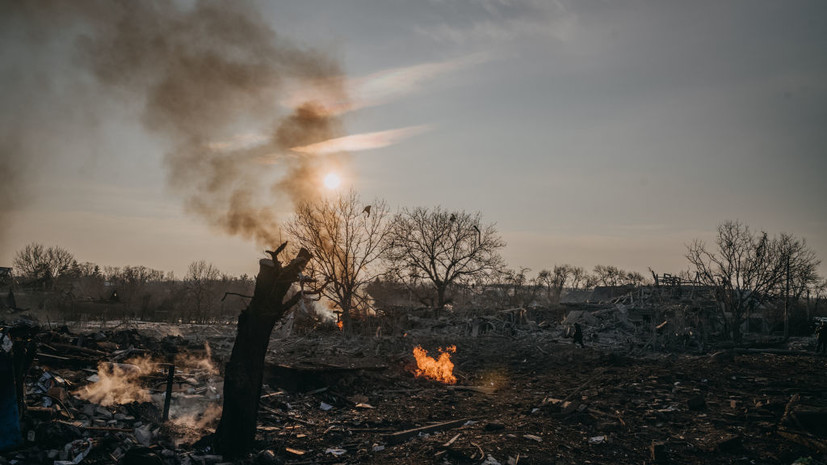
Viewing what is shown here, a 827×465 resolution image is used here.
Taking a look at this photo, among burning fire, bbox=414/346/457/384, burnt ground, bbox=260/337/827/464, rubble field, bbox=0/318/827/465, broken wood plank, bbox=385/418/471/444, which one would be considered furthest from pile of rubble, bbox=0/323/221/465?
burning fire, bbox=414/346/457/384

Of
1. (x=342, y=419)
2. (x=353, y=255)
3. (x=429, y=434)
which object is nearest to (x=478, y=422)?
(x=429, y=434)

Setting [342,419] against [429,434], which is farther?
[342,419]

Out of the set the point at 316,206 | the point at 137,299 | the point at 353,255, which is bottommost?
the point at 137,299

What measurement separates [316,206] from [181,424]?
19.8 m

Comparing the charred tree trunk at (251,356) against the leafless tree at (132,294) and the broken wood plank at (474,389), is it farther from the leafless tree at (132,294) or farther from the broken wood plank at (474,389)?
the leafless tree at (132,294)

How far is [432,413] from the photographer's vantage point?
10.1 m

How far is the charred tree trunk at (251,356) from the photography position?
6.83 m

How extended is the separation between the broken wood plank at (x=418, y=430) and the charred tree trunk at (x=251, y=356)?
259cm

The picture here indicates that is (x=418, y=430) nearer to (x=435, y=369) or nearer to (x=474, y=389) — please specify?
(x=474, y=389)

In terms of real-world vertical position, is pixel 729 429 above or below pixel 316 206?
below

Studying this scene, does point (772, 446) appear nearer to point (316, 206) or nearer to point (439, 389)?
point (439, 389)

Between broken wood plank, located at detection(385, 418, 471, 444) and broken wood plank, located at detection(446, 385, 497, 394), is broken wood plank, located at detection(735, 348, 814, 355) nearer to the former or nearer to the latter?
broken wood plank, located at detection(446, 385, 497, 394)

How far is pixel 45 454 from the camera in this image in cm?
554

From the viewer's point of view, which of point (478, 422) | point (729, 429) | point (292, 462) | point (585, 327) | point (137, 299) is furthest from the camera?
point (137, 299)
